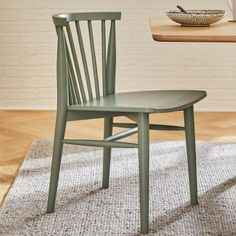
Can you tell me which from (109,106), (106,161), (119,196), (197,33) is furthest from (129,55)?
(197,33)

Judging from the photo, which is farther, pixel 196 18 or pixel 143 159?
pixel 196 18

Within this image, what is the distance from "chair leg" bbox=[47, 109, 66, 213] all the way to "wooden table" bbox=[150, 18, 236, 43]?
485mm

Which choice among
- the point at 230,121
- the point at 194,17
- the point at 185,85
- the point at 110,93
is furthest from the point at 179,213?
the point at 185,85

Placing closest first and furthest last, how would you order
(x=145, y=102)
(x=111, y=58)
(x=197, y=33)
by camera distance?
1. (x=197, y=33)
2. (x=145, y=102)
3. (x=111, y=58)

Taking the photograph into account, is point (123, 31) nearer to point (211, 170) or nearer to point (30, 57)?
point (30, 57)

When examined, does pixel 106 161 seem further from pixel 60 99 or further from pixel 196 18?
pixel 196 18

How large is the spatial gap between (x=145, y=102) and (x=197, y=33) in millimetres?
390

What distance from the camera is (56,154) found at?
2426mm

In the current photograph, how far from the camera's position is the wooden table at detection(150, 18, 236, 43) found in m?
2.01

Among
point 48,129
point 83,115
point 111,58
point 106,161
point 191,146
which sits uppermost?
point 111,58

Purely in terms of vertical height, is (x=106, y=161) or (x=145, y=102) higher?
(x=145, y=102)

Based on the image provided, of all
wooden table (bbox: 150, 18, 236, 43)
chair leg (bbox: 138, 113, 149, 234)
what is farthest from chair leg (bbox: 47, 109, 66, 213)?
wooden table (bbox: 150, 18, 236, 43)

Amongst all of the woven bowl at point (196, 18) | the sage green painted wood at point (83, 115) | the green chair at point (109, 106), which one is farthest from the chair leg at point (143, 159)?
the woven bowl at point (196, 18)

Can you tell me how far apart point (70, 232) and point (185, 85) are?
254 centimetres
